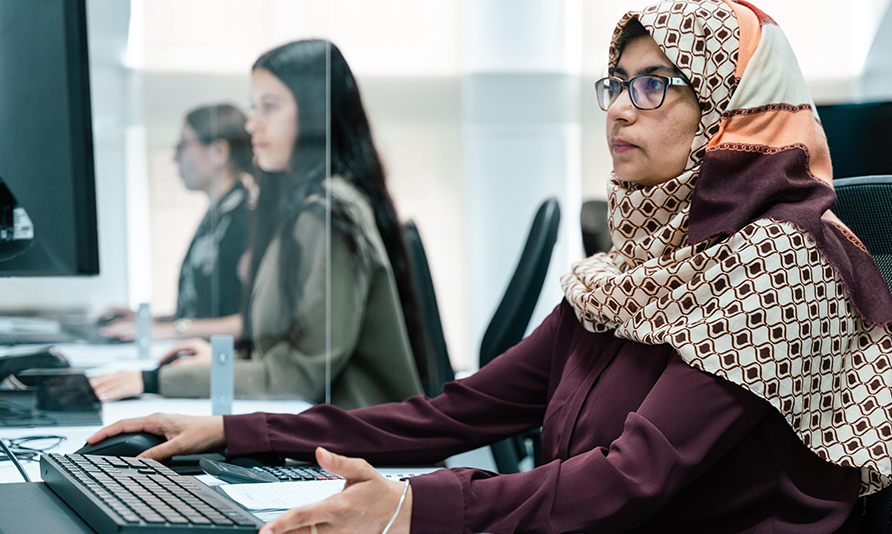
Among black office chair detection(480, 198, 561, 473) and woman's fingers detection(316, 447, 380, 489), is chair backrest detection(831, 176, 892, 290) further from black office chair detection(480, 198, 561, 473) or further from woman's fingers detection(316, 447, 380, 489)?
black office chair detection(480, 198, 561, 473)

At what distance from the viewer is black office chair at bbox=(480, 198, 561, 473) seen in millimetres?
1983

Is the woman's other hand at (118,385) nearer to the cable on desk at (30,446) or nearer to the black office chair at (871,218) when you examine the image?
the cable on desk at (30,446)

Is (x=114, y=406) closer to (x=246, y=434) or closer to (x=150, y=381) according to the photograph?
(x=150, y=381)

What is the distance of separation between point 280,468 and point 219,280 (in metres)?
1.02

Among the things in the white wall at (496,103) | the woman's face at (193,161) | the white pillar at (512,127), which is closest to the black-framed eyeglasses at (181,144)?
→ the woman's face at (193,161)

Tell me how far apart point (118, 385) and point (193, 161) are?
0.80 metres

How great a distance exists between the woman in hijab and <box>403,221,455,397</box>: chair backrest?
2.95 ft

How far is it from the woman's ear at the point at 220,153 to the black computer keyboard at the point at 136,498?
1138mm

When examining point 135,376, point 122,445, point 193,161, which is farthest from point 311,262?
point 193,161

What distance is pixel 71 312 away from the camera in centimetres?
203

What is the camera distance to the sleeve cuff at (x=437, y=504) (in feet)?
2.45

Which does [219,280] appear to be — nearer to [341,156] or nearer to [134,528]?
[341,156]

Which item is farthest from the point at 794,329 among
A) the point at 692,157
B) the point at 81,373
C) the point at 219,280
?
the point at 219,280

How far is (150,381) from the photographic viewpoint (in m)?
1.60
